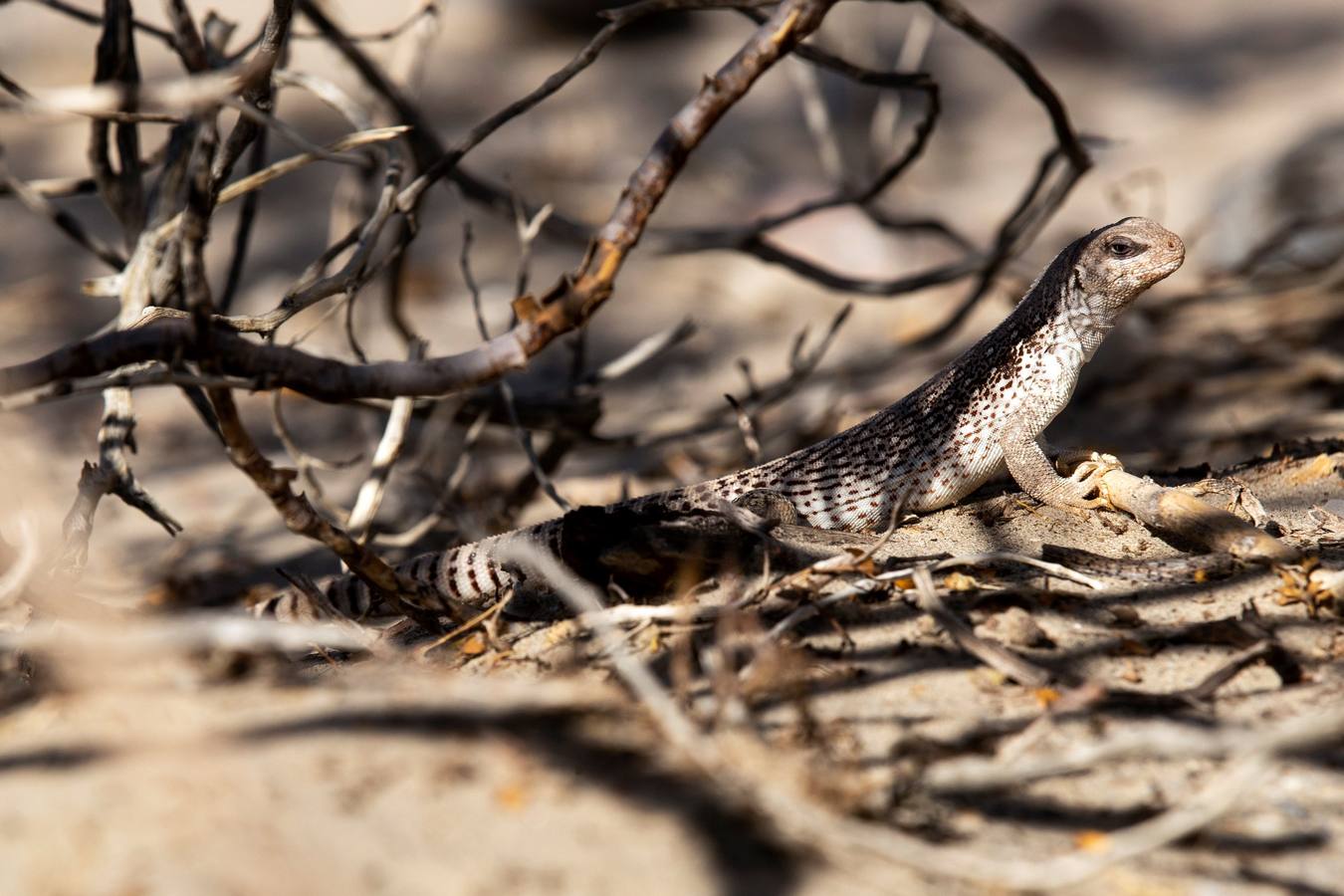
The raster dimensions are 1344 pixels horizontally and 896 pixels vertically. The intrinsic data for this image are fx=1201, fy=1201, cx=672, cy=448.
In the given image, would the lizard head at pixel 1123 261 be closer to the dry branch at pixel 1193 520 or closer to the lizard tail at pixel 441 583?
the dry branch at pixel 1193 520

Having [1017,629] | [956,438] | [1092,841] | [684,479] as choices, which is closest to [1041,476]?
[956,438]

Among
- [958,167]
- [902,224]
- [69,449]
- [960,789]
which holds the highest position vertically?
[958,167]

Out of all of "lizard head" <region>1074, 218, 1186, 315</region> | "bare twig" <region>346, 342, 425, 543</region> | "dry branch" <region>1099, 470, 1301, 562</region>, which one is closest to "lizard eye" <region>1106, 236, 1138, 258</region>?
"lizard head" <region>1074, 218, 1186, 315</region>

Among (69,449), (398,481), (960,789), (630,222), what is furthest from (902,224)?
(69,449)

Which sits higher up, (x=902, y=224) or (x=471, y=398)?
(x=902, y=224)

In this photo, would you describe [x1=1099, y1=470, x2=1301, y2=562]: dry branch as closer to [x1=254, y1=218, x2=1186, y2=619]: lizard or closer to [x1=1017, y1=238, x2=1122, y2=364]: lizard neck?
[x1=254, y1=218, x2=1186, y2=619]: lizard

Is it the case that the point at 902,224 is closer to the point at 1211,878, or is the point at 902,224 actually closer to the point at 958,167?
the point at 1211,878
